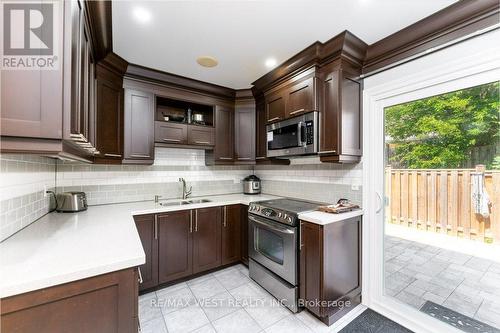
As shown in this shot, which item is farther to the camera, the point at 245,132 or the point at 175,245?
the point at 245,132

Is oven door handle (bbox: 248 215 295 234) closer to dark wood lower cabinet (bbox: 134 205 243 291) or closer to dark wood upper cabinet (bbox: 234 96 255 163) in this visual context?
dark wood lower cabinet (bbox: 134 205 243 291)

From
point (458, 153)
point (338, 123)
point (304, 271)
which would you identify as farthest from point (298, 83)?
point (304, 271)

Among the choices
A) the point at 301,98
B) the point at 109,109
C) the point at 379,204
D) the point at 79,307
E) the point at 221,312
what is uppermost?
the point at 301,98

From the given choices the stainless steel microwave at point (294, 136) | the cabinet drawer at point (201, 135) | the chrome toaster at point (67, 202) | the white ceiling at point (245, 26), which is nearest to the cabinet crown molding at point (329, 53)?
the white ceiling at point (245, 26)

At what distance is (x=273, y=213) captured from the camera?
2273 millimetres

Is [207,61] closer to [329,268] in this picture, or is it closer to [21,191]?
[21,191]

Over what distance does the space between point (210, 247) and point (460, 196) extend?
250cm

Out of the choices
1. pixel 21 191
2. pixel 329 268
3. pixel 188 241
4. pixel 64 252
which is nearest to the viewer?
pixel 64 252

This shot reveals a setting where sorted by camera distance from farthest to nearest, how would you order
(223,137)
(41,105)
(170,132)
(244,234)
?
(223,137) → (244,234) → (170,132) → (41,105)

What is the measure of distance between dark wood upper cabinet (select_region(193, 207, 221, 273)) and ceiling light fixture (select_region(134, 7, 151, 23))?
1902mm

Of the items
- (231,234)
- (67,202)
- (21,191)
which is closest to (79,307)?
(21,191)

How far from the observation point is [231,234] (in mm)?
2867

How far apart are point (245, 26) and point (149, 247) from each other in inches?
91.0

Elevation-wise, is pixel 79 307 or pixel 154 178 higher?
pixel 154 178
